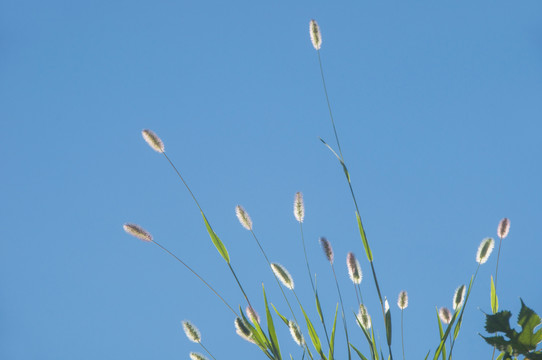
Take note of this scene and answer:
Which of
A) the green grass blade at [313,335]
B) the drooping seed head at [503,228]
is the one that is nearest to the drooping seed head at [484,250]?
the drooping seed head at [503,228]

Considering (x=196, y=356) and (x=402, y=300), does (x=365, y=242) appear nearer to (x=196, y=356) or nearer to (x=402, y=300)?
(x=402, y=300)

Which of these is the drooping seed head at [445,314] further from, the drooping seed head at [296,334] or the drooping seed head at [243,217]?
the drooping seed head at [243,217]

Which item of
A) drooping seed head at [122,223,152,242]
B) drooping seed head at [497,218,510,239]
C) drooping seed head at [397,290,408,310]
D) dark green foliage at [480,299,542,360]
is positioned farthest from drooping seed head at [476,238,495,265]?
drooping seed head at [122,223,152,242]

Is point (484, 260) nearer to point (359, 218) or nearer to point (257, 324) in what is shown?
point (359, 218)

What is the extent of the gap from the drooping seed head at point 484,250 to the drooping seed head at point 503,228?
0.19 ft

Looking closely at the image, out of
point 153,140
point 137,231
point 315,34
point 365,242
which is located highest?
point 315,34

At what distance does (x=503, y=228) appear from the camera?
4.89 ft

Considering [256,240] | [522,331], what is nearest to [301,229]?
[256,240]

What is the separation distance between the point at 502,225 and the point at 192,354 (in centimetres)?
84

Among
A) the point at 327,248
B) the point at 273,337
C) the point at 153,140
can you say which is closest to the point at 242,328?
the point at 273,337

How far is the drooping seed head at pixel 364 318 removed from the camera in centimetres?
129

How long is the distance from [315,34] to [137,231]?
0.85 metres

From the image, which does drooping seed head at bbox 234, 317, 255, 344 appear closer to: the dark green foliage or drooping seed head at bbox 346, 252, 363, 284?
drooping seed head at bbox 346, 252, 363, 284

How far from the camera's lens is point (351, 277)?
144 centimetres
